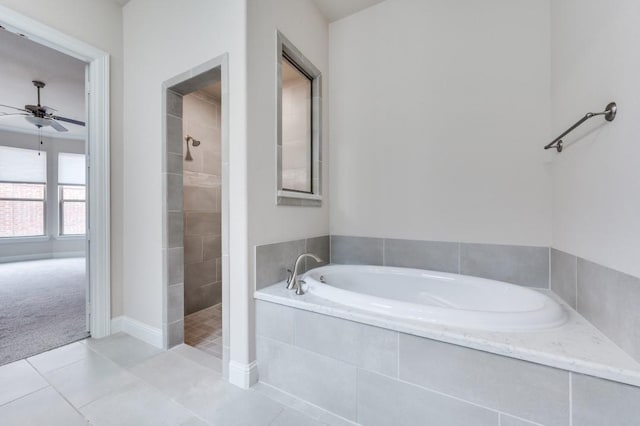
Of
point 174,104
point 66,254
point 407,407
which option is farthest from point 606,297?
point 66,254

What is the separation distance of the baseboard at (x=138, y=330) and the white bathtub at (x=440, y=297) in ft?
4.28

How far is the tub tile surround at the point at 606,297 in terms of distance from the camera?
0.90 metres

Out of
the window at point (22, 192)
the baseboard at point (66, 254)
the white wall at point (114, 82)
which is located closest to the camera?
the white wall at point (114, 82)

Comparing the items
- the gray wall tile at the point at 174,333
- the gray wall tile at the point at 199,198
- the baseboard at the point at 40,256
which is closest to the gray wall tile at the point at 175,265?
the gray wall tile at the point at 174,333

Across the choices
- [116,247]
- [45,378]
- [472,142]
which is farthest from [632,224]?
[116,247]

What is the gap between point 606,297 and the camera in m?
1.06

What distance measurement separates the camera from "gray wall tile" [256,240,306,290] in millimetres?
1637

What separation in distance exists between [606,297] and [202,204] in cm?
304

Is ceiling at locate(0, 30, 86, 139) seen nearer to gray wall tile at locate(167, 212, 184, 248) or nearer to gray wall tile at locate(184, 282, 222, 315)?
gray wall tile at locate(167, 212, 184, 248)

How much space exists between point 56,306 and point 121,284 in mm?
1248

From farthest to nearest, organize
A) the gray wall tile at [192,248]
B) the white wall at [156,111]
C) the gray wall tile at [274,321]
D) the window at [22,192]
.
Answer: the window at [22,192] < the gray wall tile at [192,248] < the white wall at [156,111] < the gray wall tile at [274,321]

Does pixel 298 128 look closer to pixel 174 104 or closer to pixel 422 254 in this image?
pixel 174 104

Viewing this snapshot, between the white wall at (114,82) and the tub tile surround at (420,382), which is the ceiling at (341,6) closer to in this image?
the white wall at (114,82)

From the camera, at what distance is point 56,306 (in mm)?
2811
